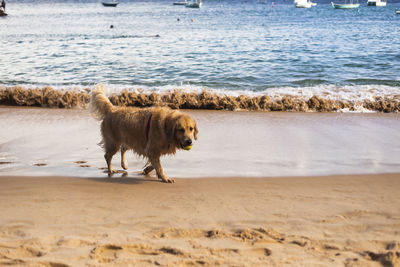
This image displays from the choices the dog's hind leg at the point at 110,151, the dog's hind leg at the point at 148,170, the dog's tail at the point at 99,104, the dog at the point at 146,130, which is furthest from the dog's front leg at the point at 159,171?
the dog's tail at the point at 99,104

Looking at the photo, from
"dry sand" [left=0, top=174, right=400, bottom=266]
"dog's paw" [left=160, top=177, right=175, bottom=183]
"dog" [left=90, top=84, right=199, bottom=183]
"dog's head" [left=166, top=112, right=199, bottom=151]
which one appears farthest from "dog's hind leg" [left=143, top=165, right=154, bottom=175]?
"dog's head" [left=166, top=112, right=199, bottom=151]

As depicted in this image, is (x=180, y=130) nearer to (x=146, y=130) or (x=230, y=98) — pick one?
(x=146, y=130)

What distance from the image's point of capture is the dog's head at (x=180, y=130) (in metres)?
5.18

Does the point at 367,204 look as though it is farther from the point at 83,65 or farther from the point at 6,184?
the point at 83,65

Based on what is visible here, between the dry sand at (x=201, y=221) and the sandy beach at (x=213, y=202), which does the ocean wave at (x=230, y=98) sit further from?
the dry sand at (x=201, y=221)

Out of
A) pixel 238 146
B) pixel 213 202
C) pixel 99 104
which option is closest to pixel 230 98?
pixel 238 146

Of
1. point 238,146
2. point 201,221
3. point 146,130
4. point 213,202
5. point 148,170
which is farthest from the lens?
point 238,146

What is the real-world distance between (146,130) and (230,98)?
18.2 ft

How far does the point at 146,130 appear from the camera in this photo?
18.4 ft

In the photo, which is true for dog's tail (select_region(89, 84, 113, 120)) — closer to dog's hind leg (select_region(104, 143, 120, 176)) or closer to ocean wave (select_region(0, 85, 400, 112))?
dog's hind leg (select_region(104, 143, 120, 176))

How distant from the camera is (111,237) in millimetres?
3623

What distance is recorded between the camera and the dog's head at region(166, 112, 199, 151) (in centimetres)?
518

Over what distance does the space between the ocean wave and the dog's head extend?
17.8 feet

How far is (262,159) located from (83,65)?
14166 millimetres
